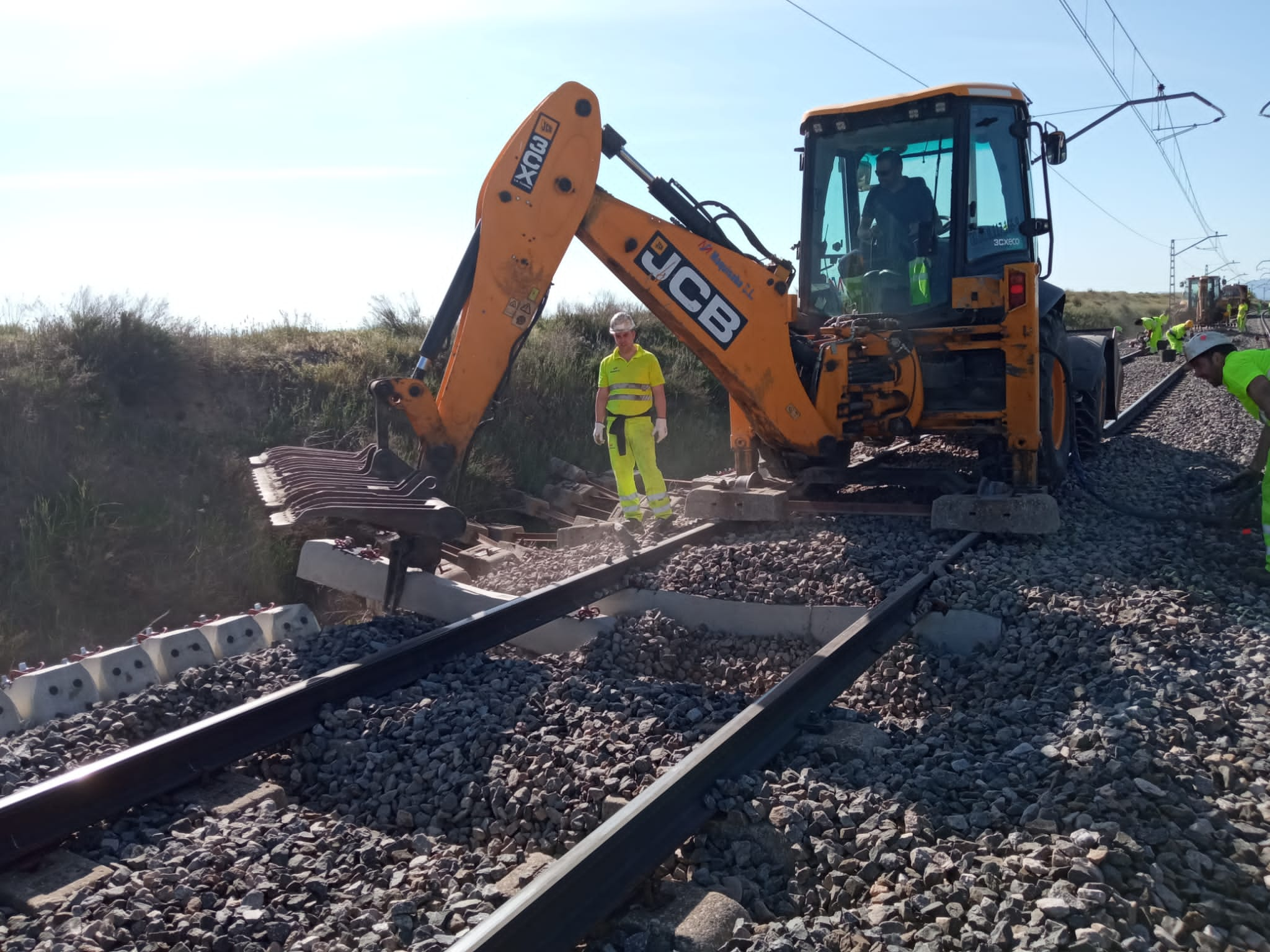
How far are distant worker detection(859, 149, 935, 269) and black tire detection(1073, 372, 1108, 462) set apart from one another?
4496 mm

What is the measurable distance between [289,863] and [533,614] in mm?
2710

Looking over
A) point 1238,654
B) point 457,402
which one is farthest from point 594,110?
point 1238,654

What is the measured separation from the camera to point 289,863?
3523 mm

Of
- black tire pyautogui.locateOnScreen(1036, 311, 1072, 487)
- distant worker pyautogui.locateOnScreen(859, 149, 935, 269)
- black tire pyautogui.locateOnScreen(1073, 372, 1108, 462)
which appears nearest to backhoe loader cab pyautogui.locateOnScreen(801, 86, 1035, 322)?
distant worker pyautogui.locateOnScreen(859, 149, 935, 269)

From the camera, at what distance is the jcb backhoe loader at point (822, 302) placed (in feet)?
21.3

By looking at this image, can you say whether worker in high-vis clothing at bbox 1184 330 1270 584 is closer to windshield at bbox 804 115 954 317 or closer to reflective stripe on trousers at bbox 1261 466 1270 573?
reflective stripe on trousers at bbox 1261 466 1270 573

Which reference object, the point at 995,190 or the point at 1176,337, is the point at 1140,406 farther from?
the point at 1176,337

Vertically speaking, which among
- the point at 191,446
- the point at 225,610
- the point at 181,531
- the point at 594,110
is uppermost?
the point at 594,110

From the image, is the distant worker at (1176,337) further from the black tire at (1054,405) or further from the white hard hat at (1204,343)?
the white hard hat at (1204,343)

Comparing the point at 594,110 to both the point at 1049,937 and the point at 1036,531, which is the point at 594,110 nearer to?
the point at 1036,531

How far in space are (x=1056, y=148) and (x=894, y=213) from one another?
1.46 metres

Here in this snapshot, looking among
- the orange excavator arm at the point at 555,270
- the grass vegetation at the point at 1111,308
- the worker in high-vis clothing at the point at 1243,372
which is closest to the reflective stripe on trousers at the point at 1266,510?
the worker in high-vis clothing at the point at 1243,372

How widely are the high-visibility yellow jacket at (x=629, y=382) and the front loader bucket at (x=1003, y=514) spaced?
253cm

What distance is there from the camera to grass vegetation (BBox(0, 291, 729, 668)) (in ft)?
29.4
